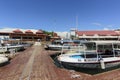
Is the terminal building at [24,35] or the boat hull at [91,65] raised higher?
the terminal building at [24,35]

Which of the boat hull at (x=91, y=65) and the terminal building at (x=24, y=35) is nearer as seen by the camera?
the boat hull at (x=91, y=65)

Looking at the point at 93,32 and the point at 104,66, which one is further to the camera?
the point at 93,32

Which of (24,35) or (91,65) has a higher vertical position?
(24,35)

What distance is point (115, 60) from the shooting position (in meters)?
17.2

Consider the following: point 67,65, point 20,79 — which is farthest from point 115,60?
point 20,79

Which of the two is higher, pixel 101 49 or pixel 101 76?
pixel 101 49

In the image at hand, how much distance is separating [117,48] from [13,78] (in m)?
14.5

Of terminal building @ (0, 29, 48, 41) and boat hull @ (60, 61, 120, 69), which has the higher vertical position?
terminal building @ (0, 29, 48, 41)

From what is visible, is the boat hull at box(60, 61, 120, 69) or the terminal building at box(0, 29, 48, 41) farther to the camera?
the terminal building at box(0, 29, 48, 41)

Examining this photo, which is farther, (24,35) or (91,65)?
(24,35)

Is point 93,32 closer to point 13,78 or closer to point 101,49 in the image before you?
point 101,49

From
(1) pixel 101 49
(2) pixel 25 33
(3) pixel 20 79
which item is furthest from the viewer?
(2) pixel 25 33

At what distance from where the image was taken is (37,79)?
11148 mm

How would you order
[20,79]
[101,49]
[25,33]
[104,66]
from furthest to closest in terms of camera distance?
[25,33]
[101,49]
[104,66]
[20,79]
